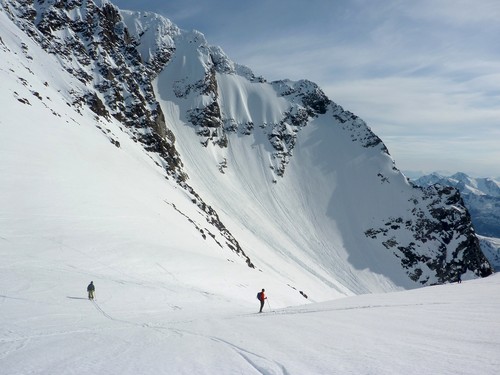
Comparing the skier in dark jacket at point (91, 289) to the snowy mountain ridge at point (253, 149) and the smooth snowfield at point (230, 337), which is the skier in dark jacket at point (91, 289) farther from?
the snowy mountain ridge at point (253, 149)

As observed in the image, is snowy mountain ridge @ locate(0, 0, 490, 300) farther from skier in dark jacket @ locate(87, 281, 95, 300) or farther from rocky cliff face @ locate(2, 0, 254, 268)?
skier in dark jacket @ locate(87, 281, 95, 300)

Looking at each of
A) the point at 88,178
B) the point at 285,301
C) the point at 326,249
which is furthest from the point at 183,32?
the point at 285,301

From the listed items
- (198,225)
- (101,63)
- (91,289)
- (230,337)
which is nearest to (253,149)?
(101,63)

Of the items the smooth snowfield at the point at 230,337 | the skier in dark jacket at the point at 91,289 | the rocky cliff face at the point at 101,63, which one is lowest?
the skier in dark jacket at the point at 91,289

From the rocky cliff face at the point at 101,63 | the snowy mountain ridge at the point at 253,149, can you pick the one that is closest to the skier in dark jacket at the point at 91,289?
the snowy mountain ridge at the point at 253,149

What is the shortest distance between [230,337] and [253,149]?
466 ft

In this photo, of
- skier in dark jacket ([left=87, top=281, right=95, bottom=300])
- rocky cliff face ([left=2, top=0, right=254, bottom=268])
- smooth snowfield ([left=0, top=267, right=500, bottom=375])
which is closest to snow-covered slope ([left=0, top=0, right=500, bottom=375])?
smooth snowfield ([left=0, top=267, right=500, bottom=375])

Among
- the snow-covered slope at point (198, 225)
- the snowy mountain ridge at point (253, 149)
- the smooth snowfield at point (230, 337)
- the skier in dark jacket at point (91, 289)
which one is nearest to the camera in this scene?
the smooth snowfield at point (230, 337)

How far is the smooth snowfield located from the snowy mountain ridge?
55494 millimetres

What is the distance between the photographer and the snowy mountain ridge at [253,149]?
94.2 metres

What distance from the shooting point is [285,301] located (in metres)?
35.3

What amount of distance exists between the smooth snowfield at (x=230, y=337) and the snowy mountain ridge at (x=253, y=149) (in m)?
55.5

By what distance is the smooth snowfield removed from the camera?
7.77 metres

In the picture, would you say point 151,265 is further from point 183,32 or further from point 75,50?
point 183,32
